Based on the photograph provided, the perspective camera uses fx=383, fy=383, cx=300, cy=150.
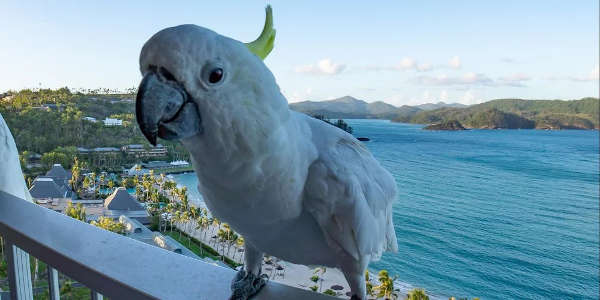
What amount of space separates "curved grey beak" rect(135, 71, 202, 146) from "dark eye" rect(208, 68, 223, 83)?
3 centimetres

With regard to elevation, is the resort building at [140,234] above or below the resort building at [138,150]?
below

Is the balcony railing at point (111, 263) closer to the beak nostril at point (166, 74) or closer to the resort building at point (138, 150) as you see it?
the beak nostril at point (166, 74)

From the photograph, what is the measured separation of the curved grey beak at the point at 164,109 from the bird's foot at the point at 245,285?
38 cm

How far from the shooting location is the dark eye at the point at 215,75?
0.40 m

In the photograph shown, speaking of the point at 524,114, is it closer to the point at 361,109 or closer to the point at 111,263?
the point at 361,109

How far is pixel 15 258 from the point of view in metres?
1.02

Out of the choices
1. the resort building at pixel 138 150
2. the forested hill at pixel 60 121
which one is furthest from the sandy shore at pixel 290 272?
the forested hill at pixel 60 121

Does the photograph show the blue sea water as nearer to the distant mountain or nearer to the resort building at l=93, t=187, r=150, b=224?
the distant mountain

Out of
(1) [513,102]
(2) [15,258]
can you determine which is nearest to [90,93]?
(2) [15,258]

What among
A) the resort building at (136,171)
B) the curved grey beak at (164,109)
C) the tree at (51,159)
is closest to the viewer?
the curved grey beak at (164,109)

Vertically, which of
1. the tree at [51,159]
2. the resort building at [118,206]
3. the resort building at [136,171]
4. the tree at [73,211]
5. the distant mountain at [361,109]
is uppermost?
the distant mountain at [361,109]

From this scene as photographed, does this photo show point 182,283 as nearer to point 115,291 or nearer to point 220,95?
point 115,291

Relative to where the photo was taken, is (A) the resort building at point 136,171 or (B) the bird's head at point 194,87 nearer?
(B) the bird's head at point 194,87

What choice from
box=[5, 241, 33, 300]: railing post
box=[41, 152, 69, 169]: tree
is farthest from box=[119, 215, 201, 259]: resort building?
box=[5, 241, 33, 300]: railing post
